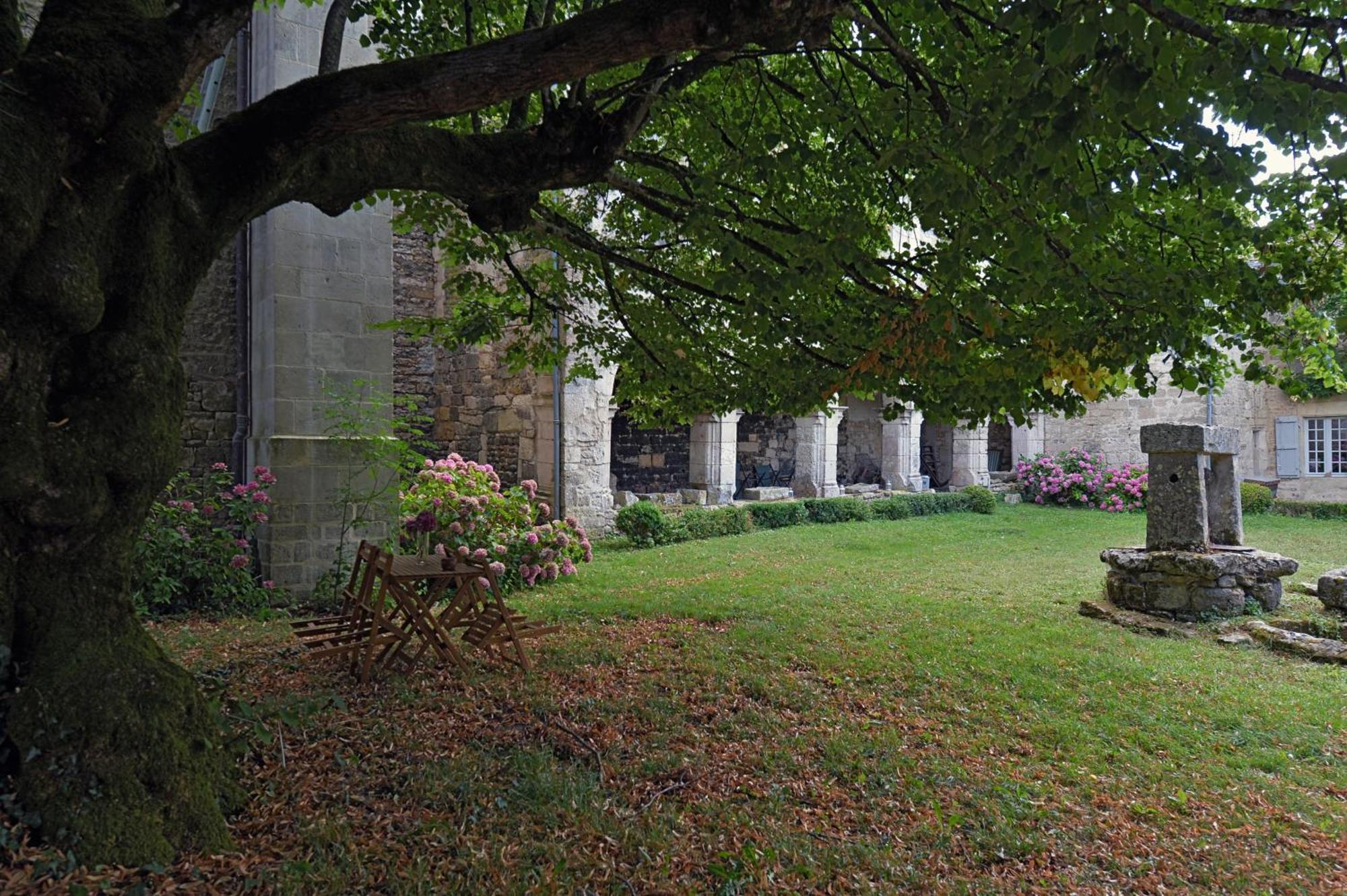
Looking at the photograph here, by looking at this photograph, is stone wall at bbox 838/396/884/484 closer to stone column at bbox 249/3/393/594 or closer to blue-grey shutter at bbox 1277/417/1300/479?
blue-grey shutter at bbox 1277/417/1300/479

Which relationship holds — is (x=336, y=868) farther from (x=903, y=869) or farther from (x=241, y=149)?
(x=241, y=149)

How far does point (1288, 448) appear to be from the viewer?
16.2 metres

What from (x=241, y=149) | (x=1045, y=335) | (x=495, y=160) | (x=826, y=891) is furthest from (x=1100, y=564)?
(x=241, y=149)

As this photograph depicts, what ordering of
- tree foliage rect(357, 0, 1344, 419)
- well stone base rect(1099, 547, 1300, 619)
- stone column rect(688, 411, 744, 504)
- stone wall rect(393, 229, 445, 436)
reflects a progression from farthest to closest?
stone column rect(688, 411, 744, 504) < stone wall rect(393, 229, 445, 436) < well stone base rect(1099, 547, 1300, 619) < tree foliage rect(357, 0, 1344, 419)

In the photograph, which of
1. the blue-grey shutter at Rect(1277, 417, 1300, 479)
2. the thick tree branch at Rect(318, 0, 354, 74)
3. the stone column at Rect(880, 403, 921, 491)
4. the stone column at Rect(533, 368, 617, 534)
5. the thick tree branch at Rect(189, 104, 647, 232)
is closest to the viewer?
the thick tree branch at Rect(189, 104, 647, 232)

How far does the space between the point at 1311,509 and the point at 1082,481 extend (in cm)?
400

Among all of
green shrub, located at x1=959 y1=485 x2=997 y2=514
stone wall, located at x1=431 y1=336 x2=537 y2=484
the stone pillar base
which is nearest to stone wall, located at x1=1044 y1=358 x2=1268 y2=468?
green shrub, located at x1=959 y1=485 x2=997 y2=514

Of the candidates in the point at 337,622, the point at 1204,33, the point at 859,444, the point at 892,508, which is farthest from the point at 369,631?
the point at 859,444

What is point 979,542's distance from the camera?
1138 cm

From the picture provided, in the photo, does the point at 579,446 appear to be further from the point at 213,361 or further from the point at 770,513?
the point at 213,361

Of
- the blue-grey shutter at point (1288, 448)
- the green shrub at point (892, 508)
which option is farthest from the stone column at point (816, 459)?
the blue-grey shutter at point (1288, 448)

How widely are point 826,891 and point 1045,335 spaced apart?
2619 millimetres

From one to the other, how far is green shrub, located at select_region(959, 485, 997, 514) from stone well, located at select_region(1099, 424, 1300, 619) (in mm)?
7935

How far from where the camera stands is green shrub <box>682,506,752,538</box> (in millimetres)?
11141
